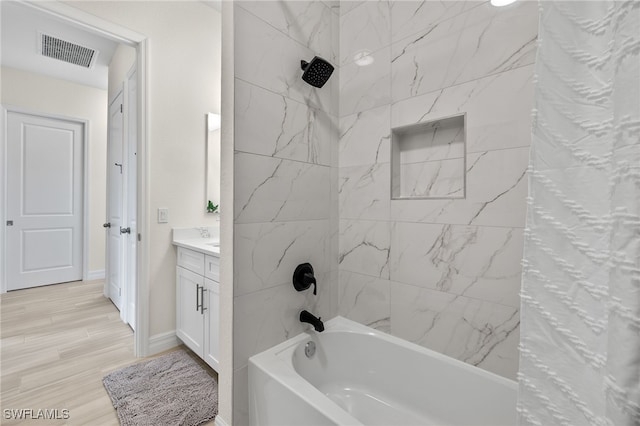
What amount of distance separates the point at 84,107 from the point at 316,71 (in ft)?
14.2

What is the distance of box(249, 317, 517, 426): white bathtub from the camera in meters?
1.06

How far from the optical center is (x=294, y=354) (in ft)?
4.44

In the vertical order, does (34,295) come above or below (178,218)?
below

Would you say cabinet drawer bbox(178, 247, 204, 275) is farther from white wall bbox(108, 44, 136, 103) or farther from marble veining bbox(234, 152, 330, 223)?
white wall bbox(108, 44, 136, 103)

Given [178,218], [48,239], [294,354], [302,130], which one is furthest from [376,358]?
[48,239]

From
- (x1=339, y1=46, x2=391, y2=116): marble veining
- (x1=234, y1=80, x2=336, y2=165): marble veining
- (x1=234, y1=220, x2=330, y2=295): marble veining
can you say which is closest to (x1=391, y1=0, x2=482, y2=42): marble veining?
(x1=339, y1=46, x2=391, y2=116): marble veining

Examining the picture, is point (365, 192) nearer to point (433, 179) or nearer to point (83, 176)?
point (433, 179)

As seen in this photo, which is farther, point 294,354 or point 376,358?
point 376,358

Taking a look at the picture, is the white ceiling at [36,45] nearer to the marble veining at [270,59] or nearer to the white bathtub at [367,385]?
the marble veining at [270,59]

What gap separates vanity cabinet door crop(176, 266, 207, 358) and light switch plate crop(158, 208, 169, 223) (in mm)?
398

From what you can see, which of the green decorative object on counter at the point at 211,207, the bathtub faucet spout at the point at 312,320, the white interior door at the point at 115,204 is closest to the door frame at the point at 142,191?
the green decorative object on counter at the point at 211,207

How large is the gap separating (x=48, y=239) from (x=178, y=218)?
2.95 meters

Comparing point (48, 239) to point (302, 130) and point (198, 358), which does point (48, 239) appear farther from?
point (302, 130)

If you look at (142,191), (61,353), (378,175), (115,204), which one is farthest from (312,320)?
(115,204)
